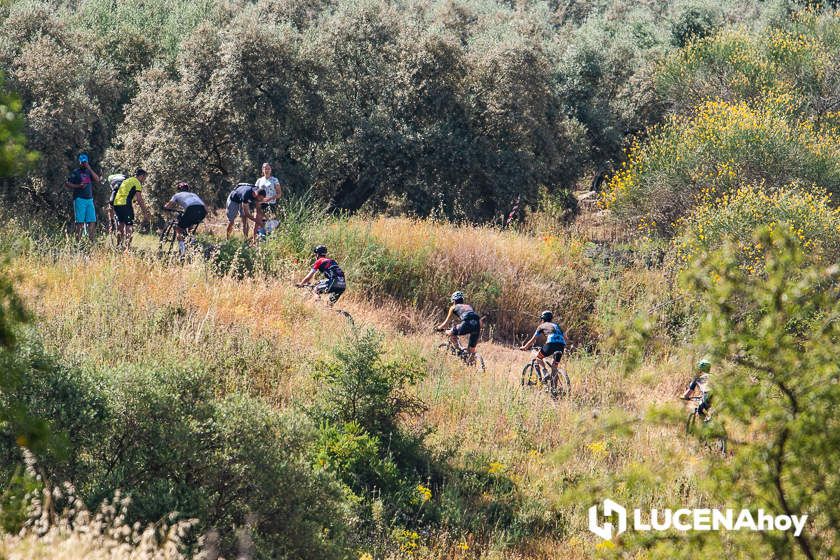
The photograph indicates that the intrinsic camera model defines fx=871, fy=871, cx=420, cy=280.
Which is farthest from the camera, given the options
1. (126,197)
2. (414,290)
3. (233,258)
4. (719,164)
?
(719,164)

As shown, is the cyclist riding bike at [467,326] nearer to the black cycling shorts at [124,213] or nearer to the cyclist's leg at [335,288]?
the cyclist's leg at [335,288]

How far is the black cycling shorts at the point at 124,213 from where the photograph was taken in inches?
647

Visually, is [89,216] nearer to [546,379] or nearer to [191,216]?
[191,216]

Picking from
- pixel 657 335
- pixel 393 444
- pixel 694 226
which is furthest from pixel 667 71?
pixel 393 444

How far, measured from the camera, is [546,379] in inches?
565

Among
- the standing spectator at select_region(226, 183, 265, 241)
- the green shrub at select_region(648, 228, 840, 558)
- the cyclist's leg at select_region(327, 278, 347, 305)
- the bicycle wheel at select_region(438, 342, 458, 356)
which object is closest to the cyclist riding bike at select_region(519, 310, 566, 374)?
the bicycle wheel at select_region(438, 342, 458, 356)

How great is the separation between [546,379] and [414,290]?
192 inches

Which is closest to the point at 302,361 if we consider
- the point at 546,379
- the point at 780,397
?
the point at 546,379

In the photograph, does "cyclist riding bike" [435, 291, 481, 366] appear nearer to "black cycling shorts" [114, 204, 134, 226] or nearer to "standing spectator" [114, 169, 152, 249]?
"standing spectator" [114, 169, 152, 249]

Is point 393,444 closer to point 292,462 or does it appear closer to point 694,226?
point 292,462

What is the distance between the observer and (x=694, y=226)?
2039 cm

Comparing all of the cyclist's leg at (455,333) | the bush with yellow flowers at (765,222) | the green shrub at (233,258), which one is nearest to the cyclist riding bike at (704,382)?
the cyclist's leg at (455,333)

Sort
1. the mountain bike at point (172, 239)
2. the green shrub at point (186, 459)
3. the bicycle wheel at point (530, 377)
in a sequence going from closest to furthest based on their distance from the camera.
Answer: the green shrub at point (186, 459), the bicycle wheel at point (530, 377), the mountain bike at point (172, 239)

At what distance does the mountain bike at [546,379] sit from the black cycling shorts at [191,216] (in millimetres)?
6526
